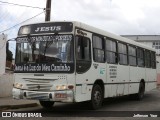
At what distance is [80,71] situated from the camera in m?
13.2

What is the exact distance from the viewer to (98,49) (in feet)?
48.9

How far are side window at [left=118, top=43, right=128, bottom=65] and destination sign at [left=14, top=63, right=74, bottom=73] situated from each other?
5.05 metres

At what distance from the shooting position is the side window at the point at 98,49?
1455 cm

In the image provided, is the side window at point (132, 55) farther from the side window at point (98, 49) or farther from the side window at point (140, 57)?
the side window at point (98, 49)

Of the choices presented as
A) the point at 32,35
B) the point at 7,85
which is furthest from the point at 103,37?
the point at 7,85

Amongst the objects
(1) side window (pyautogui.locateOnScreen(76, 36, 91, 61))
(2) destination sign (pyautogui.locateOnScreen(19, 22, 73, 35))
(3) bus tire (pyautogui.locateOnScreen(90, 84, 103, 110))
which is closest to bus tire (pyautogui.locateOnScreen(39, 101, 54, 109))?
(3) bus tire (pyautogui.locateOnScreen(90, 84, 103, 110))

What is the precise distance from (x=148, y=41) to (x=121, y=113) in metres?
69.1

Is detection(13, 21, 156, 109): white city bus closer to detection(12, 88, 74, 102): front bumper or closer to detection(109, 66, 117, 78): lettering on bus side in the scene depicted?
detection(12, 88, 74, 102): front bumper

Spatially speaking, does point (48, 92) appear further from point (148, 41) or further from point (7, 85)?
point (148, 41)

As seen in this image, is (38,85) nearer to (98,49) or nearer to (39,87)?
(39,87)

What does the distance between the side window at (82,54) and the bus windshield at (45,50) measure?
353mm

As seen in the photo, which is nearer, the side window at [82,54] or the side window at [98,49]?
the side window at [82,54]

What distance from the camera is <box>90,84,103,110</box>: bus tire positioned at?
14245 millimetres

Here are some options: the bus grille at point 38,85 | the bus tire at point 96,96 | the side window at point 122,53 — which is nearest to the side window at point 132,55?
the side window at point 122,53
